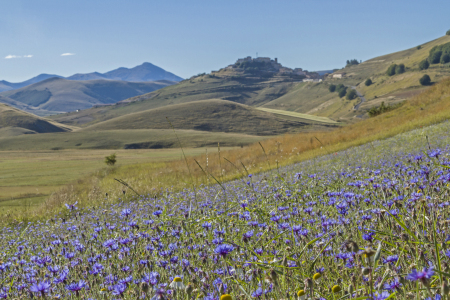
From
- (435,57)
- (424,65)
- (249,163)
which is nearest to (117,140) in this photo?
(249,163)

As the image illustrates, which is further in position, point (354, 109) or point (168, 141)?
point (354, 109)

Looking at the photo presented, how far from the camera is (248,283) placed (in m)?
2.25

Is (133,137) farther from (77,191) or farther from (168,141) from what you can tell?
(77,191)

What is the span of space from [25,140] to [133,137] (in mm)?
34881

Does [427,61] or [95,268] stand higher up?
[427,61]

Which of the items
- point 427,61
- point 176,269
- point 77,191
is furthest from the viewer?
point 427,61

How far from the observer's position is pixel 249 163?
24.5 meters

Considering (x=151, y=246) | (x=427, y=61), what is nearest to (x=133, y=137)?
(x=151, y=246)

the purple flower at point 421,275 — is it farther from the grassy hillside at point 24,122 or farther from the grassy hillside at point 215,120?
the grassy hillside at point 24,122

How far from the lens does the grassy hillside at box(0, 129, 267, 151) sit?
97312 millimetres

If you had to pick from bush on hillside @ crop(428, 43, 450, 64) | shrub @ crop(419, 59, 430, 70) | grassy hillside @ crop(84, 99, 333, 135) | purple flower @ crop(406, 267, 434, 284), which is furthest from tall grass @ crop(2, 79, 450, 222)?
bush on hillside @ crop(428, 43, 450, 64)

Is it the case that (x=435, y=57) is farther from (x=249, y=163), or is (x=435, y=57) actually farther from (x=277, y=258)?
(x=277, y=258)

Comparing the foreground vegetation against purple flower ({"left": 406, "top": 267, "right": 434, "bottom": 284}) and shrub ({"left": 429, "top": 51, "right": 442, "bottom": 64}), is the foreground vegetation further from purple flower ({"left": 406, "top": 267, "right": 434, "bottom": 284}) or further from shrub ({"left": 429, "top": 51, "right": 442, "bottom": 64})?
shrub ({"left": 429, "top": 51, "right": 442, "bottom": 64})

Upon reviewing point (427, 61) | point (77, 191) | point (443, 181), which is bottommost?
point (77, 191)
